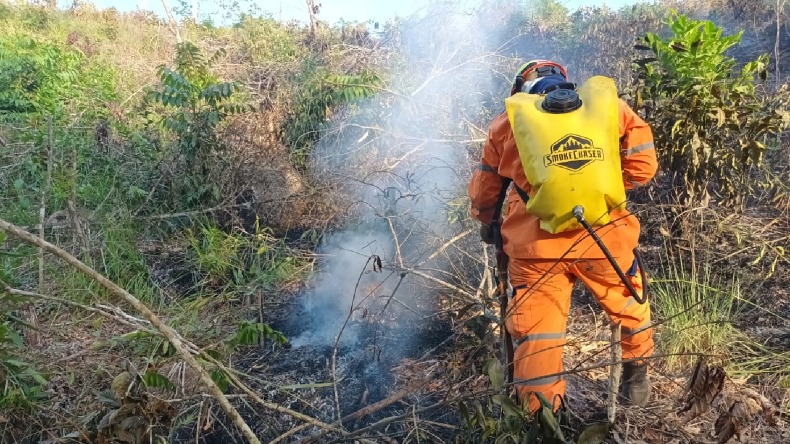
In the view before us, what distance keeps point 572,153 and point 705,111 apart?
1775 millimetres

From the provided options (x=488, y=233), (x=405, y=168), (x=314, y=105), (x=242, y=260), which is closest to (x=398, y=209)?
(x=405, y=168)

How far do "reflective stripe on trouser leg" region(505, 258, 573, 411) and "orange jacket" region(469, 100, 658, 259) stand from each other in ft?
0.32

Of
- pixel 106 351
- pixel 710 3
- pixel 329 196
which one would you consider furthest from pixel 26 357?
pixel 710 3

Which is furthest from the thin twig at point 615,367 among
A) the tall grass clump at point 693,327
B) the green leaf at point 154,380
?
the green leaf at point 154,380

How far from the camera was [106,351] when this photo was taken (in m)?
3.23

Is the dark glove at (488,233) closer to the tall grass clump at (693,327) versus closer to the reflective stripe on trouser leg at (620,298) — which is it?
the reflective stripe on trouser leg at (620,298)

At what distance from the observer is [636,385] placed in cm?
256

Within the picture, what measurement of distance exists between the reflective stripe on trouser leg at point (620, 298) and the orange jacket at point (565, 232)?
0.07m

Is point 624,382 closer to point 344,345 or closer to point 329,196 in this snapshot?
point 344,345

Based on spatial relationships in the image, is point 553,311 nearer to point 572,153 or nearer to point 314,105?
point 572,153

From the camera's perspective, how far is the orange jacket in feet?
7.73

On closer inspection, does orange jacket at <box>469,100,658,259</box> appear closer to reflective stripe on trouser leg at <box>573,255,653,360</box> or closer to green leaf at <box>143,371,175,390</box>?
reflective stripe on trouser leg at <box>573,255,653,360</box>

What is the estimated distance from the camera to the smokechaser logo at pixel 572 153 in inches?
86.5

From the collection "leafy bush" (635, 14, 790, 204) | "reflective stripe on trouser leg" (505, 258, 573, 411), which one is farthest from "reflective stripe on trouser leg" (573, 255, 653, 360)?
"leafy bush" (635, 14, 790, 204)
